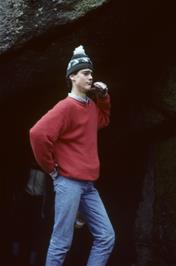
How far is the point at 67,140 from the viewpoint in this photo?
534 centimetres

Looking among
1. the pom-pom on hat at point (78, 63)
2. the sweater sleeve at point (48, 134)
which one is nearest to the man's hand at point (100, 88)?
the pom-pom on hat at point (78, 63)

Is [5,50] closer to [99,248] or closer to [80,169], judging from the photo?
[80,169]

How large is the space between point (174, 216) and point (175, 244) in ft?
1.08

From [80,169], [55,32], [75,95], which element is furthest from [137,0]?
[80,169]

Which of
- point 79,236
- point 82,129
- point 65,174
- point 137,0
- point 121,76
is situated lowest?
point 79,236

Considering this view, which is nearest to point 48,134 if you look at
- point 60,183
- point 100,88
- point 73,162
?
point 73,162

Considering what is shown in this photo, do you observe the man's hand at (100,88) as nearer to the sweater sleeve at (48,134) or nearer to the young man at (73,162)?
the young man at (73,162)

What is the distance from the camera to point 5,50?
5906mm

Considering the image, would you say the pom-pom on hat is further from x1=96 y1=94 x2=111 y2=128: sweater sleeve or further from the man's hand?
x1=96 y1=94 x2=111 y2=128: sweater sleeve

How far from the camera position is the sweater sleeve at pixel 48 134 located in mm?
5164

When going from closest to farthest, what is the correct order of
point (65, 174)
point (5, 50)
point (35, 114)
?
point (65, 174) < point (5, 50) < point (35, 114)

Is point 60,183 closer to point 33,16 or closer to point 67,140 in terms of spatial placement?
point 67,140

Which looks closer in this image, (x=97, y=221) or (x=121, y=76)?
(x=97, y=221)

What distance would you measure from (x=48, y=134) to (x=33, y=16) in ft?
4.60
